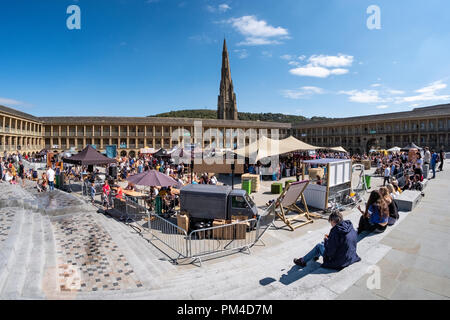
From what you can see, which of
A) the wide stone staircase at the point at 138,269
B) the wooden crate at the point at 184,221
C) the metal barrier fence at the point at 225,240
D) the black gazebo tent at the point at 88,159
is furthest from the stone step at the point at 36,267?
the black gazebo tent at the point at 88,159

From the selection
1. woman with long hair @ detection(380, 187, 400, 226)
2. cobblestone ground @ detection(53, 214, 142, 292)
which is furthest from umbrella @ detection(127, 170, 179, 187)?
woman with long hair @ detection(380, 187, 400, 226)

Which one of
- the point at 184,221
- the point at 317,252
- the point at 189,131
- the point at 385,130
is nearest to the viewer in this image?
the point at 317,252

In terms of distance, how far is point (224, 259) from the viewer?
5605 mm

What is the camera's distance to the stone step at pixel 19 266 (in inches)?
144

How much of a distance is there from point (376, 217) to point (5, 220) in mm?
9912

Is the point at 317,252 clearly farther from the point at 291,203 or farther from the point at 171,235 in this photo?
the point at 171,235

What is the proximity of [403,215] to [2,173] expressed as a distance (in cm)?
2169

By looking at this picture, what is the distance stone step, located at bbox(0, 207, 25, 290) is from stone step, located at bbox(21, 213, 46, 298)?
30 centimetres

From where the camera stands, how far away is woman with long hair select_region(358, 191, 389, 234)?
538 cm

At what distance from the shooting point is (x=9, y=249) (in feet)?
15.8

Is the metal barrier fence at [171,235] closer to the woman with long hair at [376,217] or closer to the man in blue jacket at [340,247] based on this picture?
the man in blue jacket at [340,247]

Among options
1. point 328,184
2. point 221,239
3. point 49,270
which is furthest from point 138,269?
point 328,184
